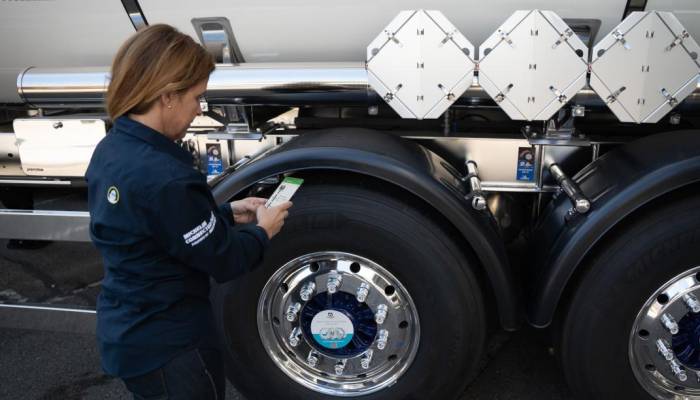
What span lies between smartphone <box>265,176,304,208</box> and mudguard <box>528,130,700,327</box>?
97 centimetres

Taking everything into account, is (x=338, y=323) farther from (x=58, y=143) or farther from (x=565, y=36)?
(x=58, y=143)

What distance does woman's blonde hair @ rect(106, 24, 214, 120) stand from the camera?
1.45m

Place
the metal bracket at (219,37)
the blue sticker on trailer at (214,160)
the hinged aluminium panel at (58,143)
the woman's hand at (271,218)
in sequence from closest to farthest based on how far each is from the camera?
the woman's hand at (271,218) < the metal bracket at (219,37) < the blue sticker on trailer at (214,160) < the hinged aluminium panel at (58,143)

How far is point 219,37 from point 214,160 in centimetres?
55

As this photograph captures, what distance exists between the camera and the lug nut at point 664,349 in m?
2.19

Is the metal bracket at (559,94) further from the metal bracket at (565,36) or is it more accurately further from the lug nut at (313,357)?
the lug nut at (313,357)

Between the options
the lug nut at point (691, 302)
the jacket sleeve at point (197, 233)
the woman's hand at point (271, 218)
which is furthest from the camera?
the lug nut at point (691, 302)

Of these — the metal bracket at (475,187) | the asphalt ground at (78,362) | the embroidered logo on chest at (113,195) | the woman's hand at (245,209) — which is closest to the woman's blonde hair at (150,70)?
the embroidered logo on chest at (113,195)

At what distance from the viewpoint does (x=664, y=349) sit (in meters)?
2.19

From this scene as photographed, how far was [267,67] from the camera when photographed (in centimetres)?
243

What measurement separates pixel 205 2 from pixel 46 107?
95cm

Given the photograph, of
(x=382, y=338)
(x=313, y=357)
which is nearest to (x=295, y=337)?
(x=313, y=357)

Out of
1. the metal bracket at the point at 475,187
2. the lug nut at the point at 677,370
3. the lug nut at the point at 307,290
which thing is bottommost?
the lug nut at the point at 307,290

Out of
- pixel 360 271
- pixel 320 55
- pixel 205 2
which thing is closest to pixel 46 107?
pixel 205 2
